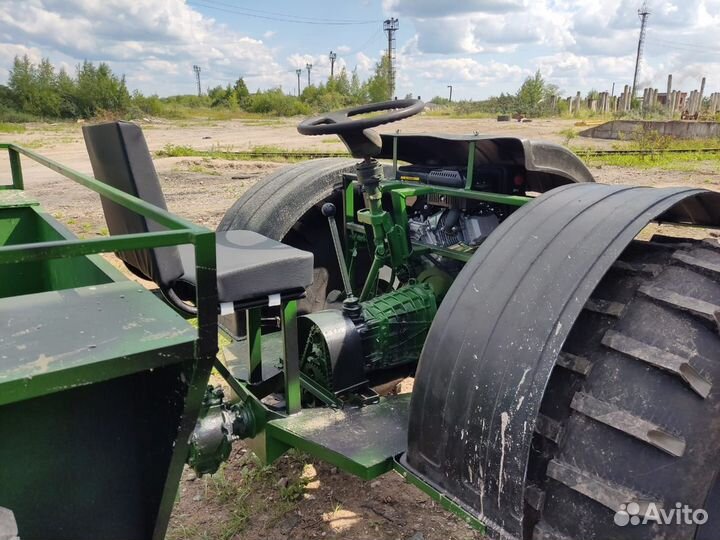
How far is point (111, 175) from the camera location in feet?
7.45

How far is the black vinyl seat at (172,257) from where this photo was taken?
2021mm

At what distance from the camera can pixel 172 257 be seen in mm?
2154

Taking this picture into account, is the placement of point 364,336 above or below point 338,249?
below

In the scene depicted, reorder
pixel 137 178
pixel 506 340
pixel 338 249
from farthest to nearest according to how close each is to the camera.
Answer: pixel 338 249 < pixel 137 178 < pixel 506 340

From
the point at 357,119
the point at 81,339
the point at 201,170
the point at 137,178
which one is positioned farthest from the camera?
the point at 201,170

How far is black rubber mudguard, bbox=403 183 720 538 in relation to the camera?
1507mm

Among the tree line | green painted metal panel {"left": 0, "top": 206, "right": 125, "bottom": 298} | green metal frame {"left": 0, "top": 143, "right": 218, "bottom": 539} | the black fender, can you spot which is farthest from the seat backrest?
the tree line

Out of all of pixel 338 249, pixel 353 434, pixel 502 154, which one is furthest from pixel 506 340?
pixel 502 154

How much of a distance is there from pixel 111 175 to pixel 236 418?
0.99 m

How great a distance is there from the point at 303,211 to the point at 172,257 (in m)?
0.97

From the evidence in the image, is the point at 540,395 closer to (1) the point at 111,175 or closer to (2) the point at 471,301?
(2) the point at 471,301

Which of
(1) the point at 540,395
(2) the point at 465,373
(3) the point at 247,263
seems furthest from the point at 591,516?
(3) the point at 247,263

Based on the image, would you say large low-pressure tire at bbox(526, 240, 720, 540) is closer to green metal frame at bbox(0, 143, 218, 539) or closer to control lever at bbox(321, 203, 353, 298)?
green metal frame at bbox(0, 143, 218, 539)

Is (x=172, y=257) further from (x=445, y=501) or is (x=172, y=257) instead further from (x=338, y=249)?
(x=445, y=501)
